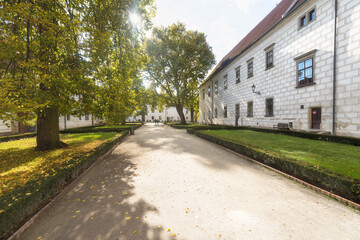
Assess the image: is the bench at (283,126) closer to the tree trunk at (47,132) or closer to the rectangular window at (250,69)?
the rectangular window at (250,69)

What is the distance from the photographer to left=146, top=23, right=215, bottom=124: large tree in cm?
2667

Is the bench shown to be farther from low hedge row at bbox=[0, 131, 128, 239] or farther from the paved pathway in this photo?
low hedge row at bbox=[0, 131, 128, 239]

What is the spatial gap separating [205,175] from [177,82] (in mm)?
27018

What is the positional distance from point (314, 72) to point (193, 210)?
43.7 feet

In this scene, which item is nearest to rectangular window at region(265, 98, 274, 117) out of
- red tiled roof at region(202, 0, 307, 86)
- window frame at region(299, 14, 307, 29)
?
window frame at region(299, 14, 307, 29)

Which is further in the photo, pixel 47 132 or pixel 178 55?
pixel 178 55

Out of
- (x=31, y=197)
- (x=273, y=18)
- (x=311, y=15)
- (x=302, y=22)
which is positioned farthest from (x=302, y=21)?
(x=31, y=197)

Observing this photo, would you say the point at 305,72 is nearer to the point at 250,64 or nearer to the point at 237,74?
the point at 250,64

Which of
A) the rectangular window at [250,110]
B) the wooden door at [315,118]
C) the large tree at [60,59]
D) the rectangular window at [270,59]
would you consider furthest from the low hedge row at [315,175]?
the rectangular window at [250,110]

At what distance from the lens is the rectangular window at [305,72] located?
37.1 feet

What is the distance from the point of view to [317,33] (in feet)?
35.3

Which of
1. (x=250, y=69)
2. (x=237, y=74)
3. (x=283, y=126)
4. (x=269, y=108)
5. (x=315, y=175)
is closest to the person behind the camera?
(x=315, y=175)

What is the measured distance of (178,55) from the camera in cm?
2717

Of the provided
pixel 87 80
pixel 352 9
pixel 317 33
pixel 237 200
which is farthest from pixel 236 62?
pixel 237 200
